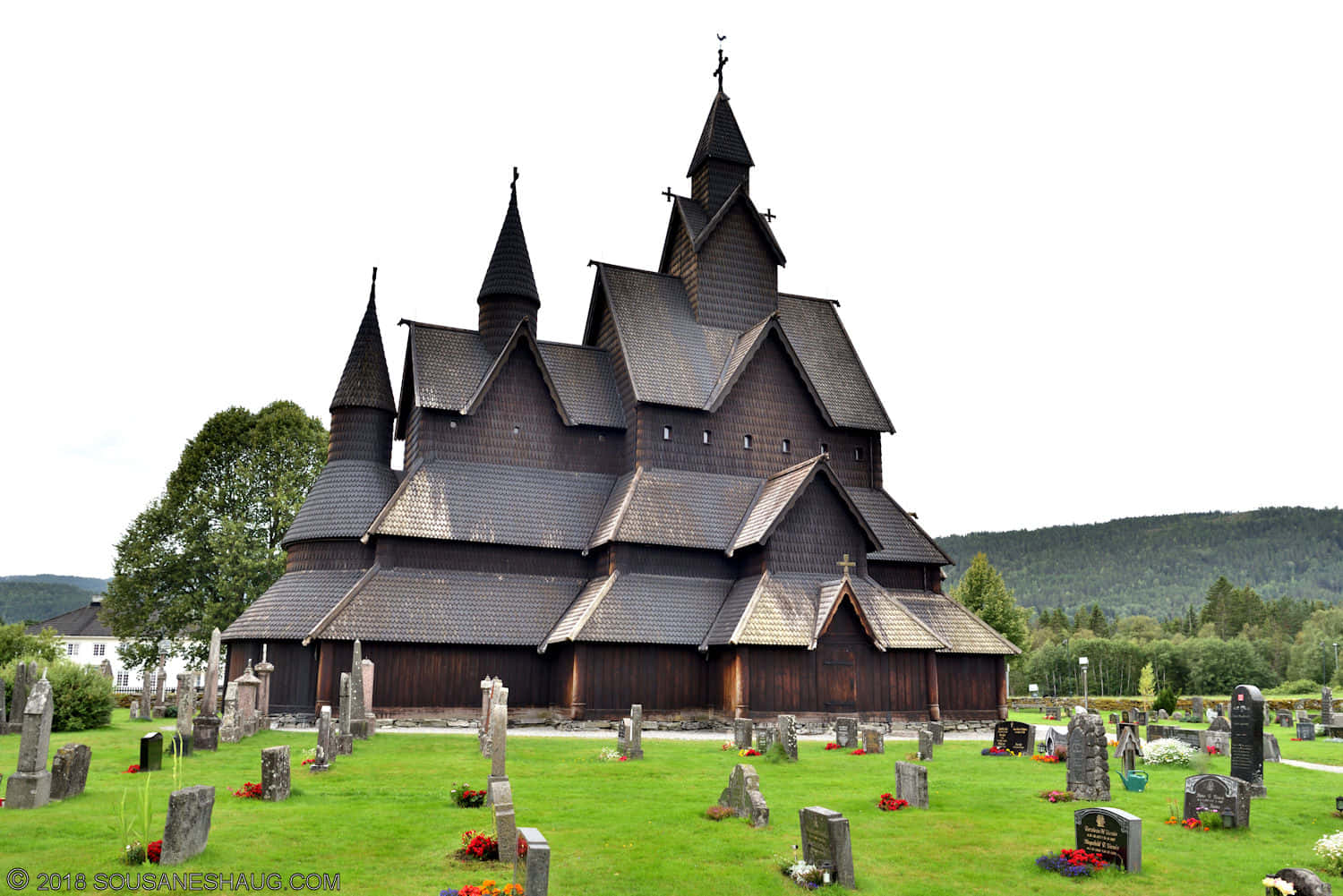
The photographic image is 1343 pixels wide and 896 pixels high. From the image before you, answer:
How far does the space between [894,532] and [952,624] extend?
4.10 meters

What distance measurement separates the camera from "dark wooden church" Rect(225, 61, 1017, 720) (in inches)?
1224

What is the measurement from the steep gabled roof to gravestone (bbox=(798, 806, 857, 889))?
68.2ft

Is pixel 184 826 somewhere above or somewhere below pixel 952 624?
below

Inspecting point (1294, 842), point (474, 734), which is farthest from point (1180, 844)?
point (474, 734)

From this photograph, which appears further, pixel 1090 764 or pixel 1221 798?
pixel 1090 764

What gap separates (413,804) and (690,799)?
170 inches

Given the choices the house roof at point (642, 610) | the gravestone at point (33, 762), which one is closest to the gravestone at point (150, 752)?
the gravestone at point (33, 762)

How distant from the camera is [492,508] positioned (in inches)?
1342

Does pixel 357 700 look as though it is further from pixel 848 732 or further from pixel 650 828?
pixel 650 828

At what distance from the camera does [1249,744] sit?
719 inches

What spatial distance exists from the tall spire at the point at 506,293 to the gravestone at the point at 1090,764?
2541 cm

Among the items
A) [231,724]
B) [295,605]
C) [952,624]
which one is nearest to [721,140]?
[952,624]

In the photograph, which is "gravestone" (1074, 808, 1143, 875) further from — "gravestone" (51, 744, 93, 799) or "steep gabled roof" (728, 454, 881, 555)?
"steep gabled roof" (728, 454, 881, 555)

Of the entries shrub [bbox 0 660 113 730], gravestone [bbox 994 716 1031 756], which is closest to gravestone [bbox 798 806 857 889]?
gravestone [bbox 994 716 1031 756]
